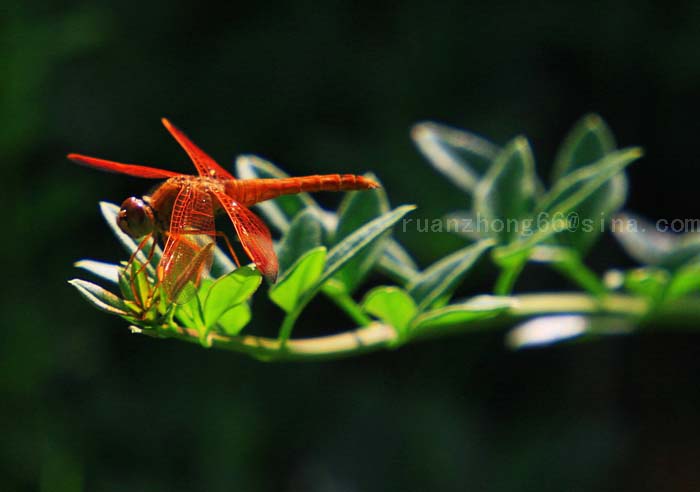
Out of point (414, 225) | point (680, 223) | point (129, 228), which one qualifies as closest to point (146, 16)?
point (414, 225)

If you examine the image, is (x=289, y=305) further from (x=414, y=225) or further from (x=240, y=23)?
(x=240, y=23)

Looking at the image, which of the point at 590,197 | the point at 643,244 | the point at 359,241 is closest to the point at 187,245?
the point at 359,241

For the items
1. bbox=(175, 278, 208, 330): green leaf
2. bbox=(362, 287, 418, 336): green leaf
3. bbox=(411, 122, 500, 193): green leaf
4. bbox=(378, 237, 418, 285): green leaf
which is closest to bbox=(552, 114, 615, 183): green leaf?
bbox=(411, 122, 500, 193): green leaf

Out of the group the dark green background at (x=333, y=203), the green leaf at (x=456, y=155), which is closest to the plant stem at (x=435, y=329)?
the green leaf at (x=456, y=155)

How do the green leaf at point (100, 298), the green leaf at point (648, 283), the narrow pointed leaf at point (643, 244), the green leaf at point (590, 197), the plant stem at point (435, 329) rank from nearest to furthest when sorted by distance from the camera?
the green leaf at point (100, 298) < the plant stem at point (435, 329) < the green leaf at point (648, 283) < the green leaf at point (590, 197) < the narrow pointed leaf at point (643, 244)

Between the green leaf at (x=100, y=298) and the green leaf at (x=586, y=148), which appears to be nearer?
the green leaf at (x=100, y=298)

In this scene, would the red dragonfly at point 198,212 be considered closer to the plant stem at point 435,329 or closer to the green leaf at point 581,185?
the plant stem at point 435,329
